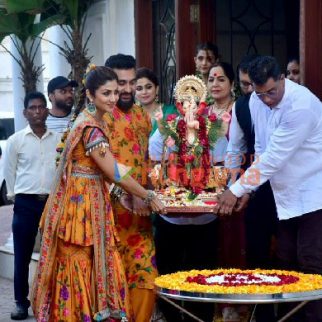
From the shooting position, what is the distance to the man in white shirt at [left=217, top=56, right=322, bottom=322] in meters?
6.91

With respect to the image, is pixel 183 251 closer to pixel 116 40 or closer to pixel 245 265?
pixel 245 265

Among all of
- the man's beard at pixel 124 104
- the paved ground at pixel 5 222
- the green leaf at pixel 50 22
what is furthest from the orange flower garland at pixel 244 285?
the paved ground at pixel 5 222

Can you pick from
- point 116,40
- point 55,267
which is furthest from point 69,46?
point 55,267

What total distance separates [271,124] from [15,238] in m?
3.09

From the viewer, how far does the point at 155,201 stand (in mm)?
7398

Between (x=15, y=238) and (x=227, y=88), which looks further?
(x=15, y=238)

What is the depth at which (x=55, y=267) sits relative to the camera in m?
7.51

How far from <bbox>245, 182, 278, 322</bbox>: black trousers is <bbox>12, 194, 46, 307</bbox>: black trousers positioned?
2.28 meters

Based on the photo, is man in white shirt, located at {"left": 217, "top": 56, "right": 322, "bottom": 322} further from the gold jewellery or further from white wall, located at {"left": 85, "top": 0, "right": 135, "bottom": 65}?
white wall, located at {"left": 85, "top": 0, "right": 135, "bottom": 65}

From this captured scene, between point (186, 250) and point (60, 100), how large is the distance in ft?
8.06

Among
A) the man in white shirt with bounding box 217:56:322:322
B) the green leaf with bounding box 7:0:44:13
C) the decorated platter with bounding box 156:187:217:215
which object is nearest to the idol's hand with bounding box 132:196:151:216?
the decorated platter with bounding box 156:187:217:215

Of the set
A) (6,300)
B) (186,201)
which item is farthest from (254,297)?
(6,300)

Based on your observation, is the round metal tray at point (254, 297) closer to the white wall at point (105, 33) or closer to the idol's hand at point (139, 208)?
the idol's hand at point (139, 208)

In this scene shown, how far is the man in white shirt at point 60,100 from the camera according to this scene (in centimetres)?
988
